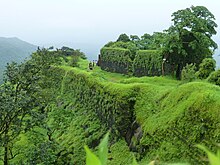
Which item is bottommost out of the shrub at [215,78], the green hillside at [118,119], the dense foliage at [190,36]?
the green hillside at [118,119]

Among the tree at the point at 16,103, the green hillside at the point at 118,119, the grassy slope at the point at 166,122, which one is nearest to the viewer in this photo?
the grassy slope at the point at 166,122

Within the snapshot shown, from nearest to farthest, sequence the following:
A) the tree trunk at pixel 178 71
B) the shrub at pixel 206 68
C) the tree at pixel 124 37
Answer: the shrub at pixel 206 68 → the tree trunk at pixel 178 71 → the tree at pixel 124 37

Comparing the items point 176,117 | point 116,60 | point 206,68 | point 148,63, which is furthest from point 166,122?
point 116,60

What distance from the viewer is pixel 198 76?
17.9m

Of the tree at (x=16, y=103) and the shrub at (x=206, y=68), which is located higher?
the shrub at (x=206, y=68)

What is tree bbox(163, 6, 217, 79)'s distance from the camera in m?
21.8

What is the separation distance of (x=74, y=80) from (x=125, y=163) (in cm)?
1326

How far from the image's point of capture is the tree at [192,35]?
21.8 m

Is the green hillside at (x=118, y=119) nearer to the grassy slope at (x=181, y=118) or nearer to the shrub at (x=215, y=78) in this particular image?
the grassy slope at (x=181, y=118)

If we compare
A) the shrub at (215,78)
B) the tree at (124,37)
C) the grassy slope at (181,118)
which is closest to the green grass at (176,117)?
the grassy slope at (181,118)

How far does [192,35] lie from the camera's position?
22.4 meters

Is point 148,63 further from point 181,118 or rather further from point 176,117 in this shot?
point 181,118

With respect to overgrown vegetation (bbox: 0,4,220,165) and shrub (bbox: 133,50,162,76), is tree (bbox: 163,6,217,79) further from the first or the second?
shrub (bbox: 133,50,162,76)

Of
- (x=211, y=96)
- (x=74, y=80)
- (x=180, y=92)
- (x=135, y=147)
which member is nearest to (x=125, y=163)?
(x=135, y=147)
